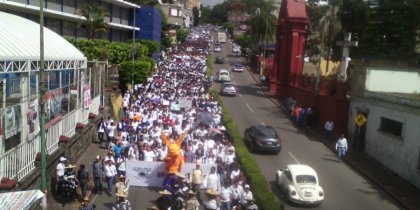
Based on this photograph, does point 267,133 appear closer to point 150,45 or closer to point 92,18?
point 92,18

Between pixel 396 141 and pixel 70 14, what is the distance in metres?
37.3

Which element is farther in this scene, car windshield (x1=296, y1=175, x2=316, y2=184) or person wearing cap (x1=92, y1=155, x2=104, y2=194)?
car windshield (x1=296, y1=175, x2=316, y2=184)

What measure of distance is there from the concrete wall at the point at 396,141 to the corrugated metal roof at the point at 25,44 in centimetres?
1706

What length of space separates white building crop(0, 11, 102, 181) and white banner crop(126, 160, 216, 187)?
10.8 ft

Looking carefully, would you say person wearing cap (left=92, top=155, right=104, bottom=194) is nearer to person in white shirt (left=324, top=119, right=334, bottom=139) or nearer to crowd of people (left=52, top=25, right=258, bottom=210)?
crowd of people (left=52, top=25, right=258, bottom=210)

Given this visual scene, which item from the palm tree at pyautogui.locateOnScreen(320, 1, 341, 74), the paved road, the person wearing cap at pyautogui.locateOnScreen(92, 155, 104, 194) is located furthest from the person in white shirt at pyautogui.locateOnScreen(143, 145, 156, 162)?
the palm tree at pyautogui.locateOnScreen(320, 1, 341, 74)

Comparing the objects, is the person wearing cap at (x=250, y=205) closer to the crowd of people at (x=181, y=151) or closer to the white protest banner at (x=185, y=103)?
the crowd of people at (x=181, y=151)

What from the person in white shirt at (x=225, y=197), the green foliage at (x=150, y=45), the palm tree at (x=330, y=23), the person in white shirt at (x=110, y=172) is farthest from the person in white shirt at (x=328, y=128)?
the green foliage at (x=150, y=45)

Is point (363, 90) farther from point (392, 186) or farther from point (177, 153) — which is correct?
point (177, 153)

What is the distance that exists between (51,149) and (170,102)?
19034mm

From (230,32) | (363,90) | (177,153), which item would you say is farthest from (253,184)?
(230,32)

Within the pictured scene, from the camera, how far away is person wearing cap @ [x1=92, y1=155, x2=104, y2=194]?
19.2m

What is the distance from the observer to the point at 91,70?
32281 millimetres

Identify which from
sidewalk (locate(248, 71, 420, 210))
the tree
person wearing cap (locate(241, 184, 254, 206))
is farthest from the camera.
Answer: the tree
